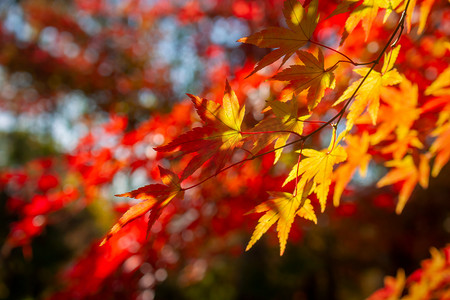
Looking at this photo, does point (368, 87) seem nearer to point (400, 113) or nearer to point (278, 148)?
point (278, 148)

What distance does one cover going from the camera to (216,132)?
0.53 m

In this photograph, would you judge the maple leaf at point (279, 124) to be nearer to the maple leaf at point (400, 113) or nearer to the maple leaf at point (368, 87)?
the maple leaf at point (368, 87)

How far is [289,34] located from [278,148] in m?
0.16

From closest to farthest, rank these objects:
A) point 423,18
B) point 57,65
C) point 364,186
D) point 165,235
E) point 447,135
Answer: point 423,18 → point 447,135 → point 165,235 → point 364,186 → point 57,65

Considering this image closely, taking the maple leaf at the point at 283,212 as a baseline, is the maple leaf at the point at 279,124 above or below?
above

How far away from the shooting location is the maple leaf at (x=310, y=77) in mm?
527

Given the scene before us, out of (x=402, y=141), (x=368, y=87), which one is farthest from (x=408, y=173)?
(x=368, y=87)

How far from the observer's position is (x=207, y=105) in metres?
0.53

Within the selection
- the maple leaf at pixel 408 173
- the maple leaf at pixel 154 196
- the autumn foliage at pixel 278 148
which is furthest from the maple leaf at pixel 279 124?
the maple leaf at pixel 408 173

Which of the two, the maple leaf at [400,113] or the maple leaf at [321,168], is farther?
the maple leaf at [400,113]

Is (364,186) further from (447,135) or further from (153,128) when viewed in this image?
(447,135)

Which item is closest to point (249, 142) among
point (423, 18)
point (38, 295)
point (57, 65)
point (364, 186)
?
point (423, 18)

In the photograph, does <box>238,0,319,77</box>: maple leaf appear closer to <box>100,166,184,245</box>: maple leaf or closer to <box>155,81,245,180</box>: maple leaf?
<box>155,81,245,180</box>: maple leaf

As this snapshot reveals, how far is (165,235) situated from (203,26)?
13.7 feet
